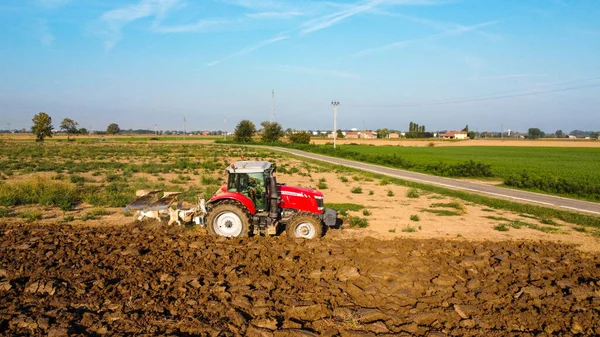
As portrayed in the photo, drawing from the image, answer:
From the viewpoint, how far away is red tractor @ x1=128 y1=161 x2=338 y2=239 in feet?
39.2

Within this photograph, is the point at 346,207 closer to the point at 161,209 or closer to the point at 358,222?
the point at 358,222

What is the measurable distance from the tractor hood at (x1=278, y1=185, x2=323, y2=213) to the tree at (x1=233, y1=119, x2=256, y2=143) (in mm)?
104844

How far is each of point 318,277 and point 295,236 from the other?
10.3 ft

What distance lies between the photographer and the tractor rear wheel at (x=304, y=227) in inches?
477

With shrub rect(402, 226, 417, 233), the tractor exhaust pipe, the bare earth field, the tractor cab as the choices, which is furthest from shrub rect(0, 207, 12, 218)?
shrub rect(402, 226, 417, 233)

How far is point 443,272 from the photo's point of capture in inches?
380

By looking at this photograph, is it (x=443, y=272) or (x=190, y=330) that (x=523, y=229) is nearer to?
(x=443, y=272)

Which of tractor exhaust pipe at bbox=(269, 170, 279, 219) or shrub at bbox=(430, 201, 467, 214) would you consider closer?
tractor exhaust pipe at bbox=(269, 170, 279, 219)

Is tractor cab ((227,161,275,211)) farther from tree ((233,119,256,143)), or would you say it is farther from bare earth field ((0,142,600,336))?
tree ((233,119,256,143))

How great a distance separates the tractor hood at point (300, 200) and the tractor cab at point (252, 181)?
67 cm

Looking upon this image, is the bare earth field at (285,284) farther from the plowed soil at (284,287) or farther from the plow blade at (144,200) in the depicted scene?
the plow blade at (144,200)

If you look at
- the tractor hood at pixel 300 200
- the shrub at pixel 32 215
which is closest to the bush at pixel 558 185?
the tractor hood at pixel 300 200

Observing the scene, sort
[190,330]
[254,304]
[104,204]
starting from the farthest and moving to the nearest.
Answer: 1. [104,204]
2. [254,304]
3. [190,330]

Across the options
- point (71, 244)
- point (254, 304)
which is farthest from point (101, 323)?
point (71, 244)
